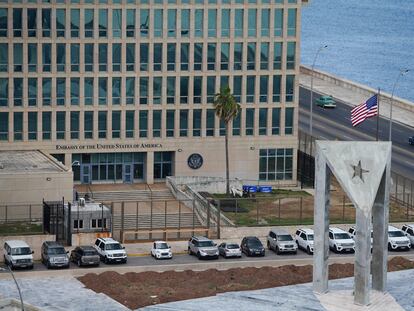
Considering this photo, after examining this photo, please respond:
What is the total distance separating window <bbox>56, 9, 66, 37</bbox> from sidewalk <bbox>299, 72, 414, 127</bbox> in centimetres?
4997

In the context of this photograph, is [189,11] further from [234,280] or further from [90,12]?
[234,280]

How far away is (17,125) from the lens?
5022 inches

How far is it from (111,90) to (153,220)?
52.1ft

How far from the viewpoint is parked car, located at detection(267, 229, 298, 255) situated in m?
109

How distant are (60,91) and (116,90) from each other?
458 cm

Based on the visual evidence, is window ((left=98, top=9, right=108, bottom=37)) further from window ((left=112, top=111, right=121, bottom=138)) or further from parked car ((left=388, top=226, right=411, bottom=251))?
parked car ((left=388, top=226, right=411, bottom=251))

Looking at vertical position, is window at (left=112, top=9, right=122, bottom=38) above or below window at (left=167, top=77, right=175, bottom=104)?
A: above

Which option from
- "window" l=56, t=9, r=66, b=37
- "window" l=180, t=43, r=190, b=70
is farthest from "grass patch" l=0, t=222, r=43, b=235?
"window" l=180, t=43, r=190, b=70

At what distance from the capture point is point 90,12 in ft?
420

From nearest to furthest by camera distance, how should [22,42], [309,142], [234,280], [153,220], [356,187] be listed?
[356,187]
[234,280]
[153,220]
[22,42]
[309,142]

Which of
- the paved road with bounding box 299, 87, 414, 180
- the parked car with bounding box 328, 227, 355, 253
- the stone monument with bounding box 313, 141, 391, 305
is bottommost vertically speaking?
the parked car with bounding box 328, 227, 355, 253

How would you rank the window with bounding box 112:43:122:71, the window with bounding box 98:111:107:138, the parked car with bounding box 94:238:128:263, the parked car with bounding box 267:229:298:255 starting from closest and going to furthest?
1. the parked car with bounding box 94:238:128:263
2. the parked car with bounding box 267:229:298:255
3. the window with bounding box 112:43:122:71
4. the window with bounding box 98:111:107:138

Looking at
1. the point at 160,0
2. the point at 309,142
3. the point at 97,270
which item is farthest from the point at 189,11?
the point at 97,270

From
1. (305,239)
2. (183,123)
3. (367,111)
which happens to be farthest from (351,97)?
(305,239)
